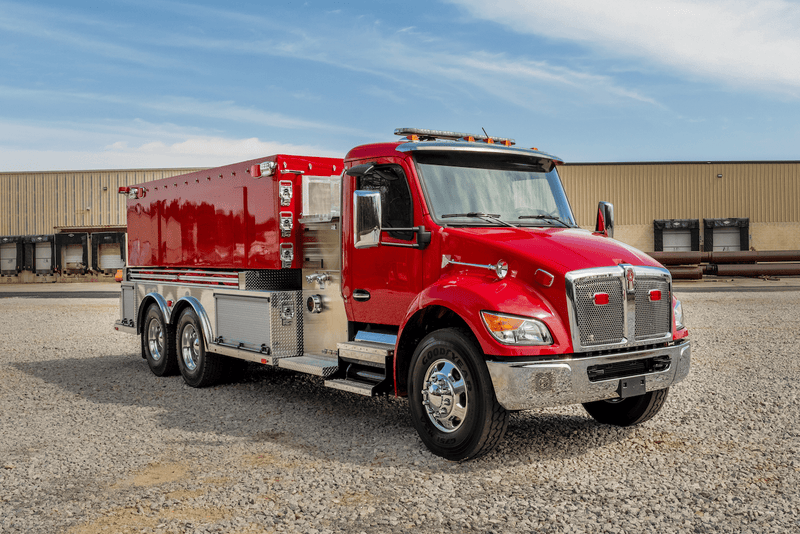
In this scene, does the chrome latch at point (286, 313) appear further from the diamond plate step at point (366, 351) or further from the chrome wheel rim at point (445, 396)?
the chrome wheel rim at point (445, 396)

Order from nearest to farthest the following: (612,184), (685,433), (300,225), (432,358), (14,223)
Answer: (432,358) → (685,433) → (300,225) → (612,184) → (14,223)

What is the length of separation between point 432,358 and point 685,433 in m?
2.52

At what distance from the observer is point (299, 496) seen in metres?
4.63

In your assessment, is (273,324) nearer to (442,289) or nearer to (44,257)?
(442,289)

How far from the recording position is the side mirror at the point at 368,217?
571 centimetres

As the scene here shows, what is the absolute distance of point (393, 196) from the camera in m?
6.11

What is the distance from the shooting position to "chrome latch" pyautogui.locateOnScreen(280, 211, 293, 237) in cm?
750

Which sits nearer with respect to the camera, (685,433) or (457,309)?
(457,309)

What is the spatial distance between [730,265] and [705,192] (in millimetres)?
7595

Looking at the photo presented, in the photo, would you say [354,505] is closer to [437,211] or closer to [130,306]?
[437,211]

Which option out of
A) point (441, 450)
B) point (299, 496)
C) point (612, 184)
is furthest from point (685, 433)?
point (612, 184)

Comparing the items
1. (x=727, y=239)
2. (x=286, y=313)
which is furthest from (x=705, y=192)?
(x=286, y=313)

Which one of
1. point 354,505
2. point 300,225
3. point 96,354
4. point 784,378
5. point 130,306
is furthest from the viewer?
point 96,354

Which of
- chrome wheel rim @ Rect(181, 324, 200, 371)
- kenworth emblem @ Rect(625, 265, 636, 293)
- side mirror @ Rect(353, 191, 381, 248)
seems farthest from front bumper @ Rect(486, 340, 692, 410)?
chrome wheel rim @ Rect(181, 324, 200, 371)
